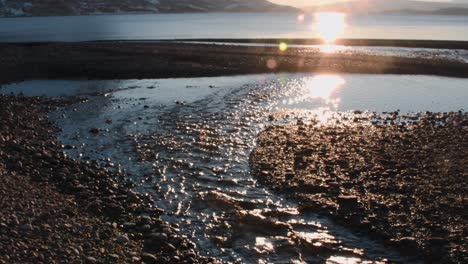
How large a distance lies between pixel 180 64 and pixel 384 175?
3409 cm

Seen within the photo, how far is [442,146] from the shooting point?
1753 centimetres

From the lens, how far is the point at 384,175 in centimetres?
1470

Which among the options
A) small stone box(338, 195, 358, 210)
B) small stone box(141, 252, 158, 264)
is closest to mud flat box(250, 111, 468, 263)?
small stone box(338, 195, 358, 210)

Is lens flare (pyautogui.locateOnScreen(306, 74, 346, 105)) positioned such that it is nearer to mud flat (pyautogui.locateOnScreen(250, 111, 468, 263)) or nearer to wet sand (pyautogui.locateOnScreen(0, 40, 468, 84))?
wet sand (pyautogui.locateOnScreen(0, 40, 468, 84))

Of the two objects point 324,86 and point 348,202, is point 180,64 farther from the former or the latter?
point 348,202

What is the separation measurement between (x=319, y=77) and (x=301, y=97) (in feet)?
35.2

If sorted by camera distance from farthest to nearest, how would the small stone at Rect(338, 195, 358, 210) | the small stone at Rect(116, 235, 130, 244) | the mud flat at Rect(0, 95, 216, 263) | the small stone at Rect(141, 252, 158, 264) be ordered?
the small stone at Rect(338, 195, 358, 210) → the small stone at Rect(116, 235, 130, 244) → the small stone at Rect(141, 252, 158, 264) → the mud flat at Rect(0, 95, 216, 263)

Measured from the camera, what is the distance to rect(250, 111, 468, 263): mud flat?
37.0ft

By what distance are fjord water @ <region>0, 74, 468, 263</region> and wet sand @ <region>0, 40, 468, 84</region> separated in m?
3.36

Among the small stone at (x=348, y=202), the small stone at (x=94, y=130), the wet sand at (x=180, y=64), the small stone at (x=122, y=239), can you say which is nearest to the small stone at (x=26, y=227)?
the small stone at (x=122, y=239)

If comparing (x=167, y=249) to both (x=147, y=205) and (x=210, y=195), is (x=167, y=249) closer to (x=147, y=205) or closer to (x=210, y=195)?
(x=147, y=205)

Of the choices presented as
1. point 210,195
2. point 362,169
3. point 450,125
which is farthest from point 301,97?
point 210,195

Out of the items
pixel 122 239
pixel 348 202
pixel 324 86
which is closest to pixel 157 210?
pixel 122 239

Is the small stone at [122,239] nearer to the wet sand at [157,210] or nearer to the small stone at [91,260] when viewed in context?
the wet sand at [157,210]
